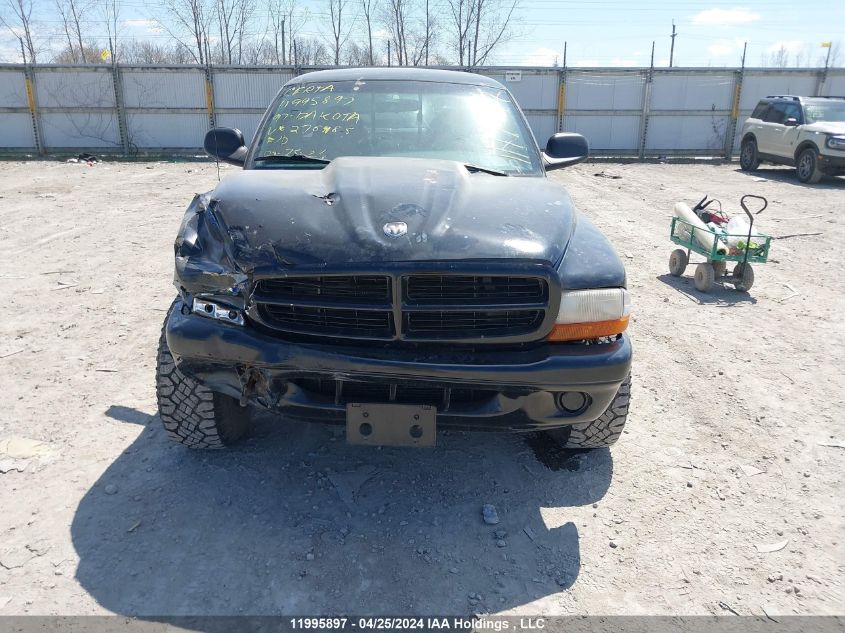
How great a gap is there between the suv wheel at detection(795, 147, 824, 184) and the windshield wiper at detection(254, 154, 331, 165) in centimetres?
1327

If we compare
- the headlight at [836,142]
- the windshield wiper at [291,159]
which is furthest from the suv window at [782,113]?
the windshield wiper at [291,159]

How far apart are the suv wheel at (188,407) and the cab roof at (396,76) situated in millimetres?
2171

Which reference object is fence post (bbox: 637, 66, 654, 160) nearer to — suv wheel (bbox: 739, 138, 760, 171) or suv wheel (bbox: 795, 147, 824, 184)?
suv wheel (bbox: 739, 138, 760, 171)

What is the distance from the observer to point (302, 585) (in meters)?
2.46

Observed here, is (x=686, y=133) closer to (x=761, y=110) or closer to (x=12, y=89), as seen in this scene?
(x=761, y=110)

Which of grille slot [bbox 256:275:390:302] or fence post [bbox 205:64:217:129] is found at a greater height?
fence post [bbox 205:64:217:129]

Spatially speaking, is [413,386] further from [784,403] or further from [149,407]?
[784,403]

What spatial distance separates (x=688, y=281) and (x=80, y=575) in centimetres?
606

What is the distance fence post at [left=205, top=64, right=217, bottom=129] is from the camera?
58.9ft

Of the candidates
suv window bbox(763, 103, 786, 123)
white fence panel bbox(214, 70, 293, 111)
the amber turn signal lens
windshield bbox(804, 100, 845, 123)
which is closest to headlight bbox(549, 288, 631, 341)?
the amber turn signal lens

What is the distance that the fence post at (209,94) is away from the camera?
58.9 ft

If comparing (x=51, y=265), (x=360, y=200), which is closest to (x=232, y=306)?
(x=360, y=200)

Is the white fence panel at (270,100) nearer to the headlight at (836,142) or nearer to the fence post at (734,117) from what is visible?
the fence post at (734,117)

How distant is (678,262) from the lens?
6758mm
